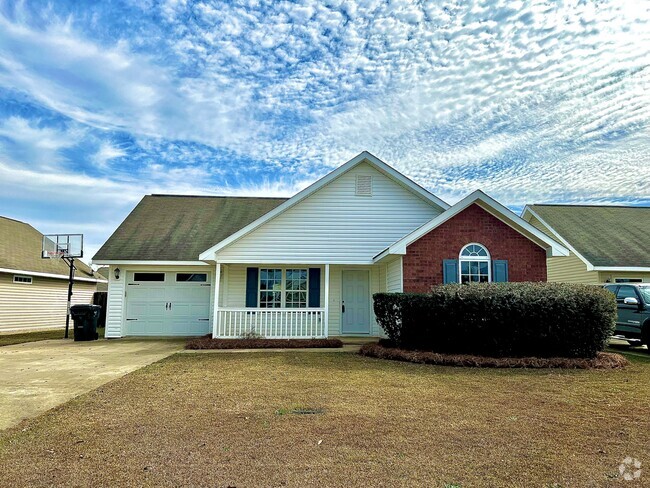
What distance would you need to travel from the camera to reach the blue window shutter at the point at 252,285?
50.0 feet

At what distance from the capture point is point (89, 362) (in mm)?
10344

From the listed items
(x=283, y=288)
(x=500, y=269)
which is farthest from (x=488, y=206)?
(x=283, y=288)

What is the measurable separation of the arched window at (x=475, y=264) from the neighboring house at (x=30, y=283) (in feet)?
55.9

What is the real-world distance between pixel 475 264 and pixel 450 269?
77 cm

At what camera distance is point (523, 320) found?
980 centimetres

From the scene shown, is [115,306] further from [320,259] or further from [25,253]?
[25,253]

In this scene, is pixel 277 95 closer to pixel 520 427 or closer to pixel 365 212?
pixel 365 212

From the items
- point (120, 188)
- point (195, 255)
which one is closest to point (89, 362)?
point (195, 255)

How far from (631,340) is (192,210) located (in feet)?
53.8

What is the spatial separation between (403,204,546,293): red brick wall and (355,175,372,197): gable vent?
10.6 feet

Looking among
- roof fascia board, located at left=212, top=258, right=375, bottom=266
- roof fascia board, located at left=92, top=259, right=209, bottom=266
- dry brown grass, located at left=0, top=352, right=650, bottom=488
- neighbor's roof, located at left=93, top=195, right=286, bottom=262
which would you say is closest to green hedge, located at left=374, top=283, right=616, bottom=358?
dry brown grass, located at left=0, top=352, right=650, bottom=488

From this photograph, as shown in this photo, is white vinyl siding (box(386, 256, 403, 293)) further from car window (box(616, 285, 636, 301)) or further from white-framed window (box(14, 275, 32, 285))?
white-framed window (box(14, 275, 32, 285))

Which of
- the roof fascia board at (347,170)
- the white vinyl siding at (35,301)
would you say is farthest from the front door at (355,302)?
the white vinyl siding at (35,301)
